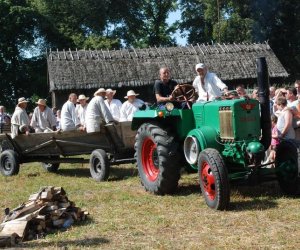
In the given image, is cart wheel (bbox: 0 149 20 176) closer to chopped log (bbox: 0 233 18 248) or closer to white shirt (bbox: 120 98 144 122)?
white shirt (bbox: 120 98 144 122)

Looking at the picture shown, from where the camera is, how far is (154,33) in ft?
149

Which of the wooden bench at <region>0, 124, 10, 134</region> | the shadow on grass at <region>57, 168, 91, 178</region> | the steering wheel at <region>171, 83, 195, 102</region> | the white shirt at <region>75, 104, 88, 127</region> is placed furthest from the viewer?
the wooden bench at <region>0, 124, 10, 134</region>

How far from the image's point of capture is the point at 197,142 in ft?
22.7

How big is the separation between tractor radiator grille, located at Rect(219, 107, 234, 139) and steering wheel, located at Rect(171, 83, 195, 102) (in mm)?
1006

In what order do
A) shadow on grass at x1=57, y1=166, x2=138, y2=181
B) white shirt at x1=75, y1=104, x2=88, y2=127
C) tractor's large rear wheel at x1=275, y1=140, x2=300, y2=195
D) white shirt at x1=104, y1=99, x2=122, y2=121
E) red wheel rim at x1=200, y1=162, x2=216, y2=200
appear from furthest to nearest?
white shirt at x1=75, y1=104, x2=88, y2=127 < white shirt at x1=104, y1=99, x2=122, y2=121 < shadow on grass at x1=57, y1=166, x2=138, y2=181 < tractor's large rear wheel at x1=275, y1=140, x2=300, y2=195 < red wheel rim at x1=200, y1=162, x2=216, y2=200

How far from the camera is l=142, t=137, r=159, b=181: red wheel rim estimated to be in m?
7.88

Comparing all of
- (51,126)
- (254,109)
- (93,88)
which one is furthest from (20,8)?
(254,109)

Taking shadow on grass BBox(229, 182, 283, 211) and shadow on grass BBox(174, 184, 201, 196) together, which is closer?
shadow on grass BBox(229, 182, 283, 211)

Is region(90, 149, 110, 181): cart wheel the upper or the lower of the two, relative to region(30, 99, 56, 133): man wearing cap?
lower

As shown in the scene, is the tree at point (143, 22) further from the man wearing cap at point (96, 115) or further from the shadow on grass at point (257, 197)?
the shadow on grass at point (257, 197)

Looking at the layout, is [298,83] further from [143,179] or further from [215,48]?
[215,48]

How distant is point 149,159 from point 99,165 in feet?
5.98

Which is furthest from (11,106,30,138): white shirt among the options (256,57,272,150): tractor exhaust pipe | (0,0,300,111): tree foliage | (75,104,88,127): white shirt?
(0,0,300,111): tree foliage

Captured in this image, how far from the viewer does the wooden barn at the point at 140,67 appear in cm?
2266
